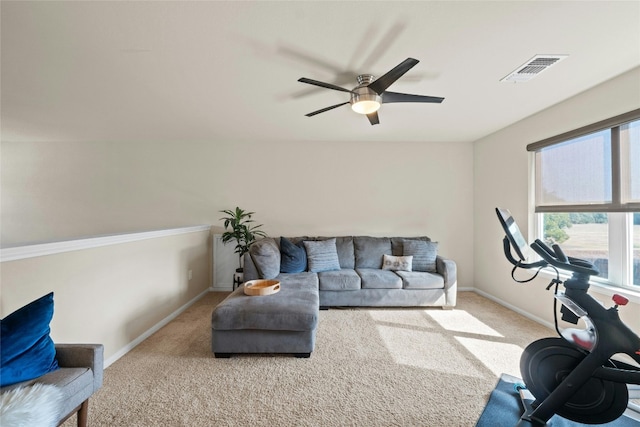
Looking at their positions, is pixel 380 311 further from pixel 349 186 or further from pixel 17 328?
pixel 17 328

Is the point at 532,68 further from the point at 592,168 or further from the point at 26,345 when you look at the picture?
the point at 26,345

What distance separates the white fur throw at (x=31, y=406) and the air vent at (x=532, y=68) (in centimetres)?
354

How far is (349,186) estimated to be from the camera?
441 centimetres

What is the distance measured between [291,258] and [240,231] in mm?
950

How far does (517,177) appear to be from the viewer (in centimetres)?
342

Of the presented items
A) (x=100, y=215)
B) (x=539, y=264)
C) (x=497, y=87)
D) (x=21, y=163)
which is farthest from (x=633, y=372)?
(x=21, y=163)

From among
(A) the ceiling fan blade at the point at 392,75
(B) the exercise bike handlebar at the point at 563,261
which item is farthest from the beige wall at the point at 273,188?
(B) the exercise bike handlebar at the point at 563,261

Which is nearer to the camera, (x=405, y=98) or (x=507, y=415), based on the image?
(x=507, y=415)

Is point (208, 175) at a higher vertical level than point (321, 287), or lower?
higher

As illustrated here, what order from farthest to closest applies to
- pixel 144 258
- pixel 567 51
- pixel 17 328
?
pixel 144 258
pixel 567 51
pixel 17 328

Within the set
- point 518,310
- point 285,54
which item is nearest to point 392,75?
point 285,54

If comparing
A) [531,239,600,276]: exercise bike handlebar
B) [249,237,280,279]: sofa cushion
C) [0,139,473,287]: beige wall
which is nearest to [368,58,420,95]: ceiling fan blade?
[531,239,600,276]: exercise bike handlebar

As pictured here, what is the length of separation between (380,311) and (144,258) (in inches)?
110

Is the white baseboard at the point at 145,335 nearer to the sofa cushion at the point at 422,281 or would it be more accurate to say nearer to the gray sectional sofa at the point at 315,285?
the gray sectional sofa at the point at 315,285
